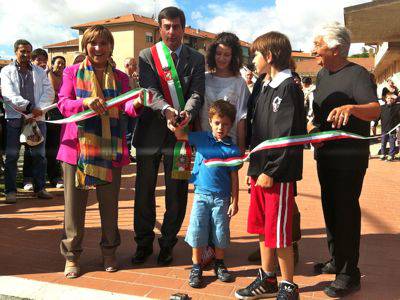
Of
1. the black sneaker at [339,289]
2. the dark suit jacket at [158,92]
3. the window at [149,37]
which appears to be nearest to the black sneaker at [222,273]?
the black sneaker at [339,289]

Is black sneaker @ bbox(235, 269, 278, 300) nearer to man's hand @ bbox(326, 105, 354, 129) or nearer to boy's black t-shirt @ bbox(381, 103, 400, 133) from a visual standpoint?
man's hand @ bbox(326, 105, 354, 129)

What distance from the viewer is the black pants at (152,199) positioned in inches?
159

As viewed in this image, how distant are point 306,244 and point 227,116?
1.95 metres

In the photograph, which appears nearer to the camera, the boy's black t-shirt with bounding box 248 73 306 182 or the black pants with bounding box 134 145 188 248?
the boy's black t-shirt with bounding box 248 73 306 182

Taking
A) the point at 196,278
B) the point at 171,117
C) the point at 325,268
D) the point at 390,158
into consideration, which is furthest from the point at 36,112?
the point at 390,158

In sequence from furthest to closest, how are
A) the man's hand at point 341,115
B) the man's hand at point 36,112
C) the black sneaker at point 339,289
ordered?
the man's hand at point 36,112 < the black sneaker at point 339,289 < the man's hand at point 341,115

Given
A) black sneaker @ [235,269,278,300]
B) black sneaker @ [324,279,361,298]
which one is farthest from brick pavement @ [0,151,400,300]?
black sneaker @ [235,269,278,300]

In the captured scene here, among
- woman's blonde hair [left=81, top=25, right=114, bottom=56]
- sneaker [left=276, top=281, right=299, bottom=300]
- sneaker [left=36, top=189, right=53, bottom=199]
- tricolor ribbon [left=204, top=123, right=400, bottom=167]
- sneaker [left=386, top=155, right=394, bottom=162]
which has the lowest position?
sneaker [left=276, top=281, right=299, bottom=300]

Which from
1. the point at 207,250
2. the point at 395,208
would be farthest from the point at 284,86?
the point at 395,208

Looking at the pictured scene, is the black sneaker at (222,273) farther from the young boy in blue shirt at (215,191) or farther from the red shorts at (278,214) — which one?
the red shorts at (278,214)

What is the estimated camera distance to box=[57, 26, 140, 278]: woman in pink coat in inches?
144

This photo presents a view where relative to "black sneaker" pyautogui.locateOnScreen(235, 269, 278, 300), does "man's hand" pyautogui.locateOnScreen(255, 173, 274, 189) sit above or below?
above

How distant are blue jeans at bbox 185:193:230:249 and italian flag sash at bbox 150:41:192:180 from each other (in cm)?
38

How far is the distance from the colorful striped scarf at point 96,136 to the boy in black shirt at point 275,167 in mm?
1265
